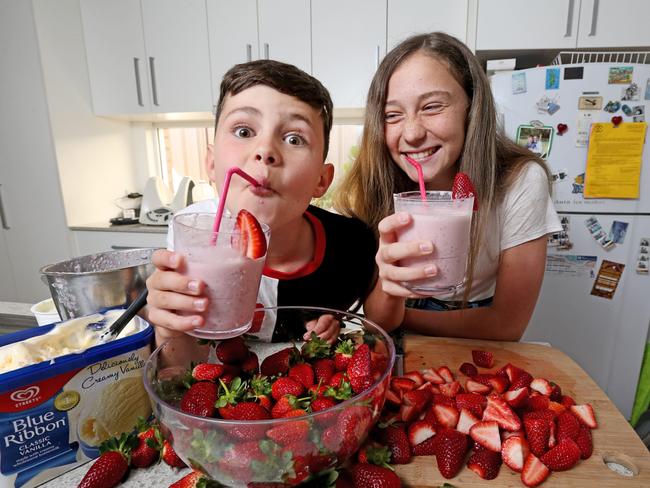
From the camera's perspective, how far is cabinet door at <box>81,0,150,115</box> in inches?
112

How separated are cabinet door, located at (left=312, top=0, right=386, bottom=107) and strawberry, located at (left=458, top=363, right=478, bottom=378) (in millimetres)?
2186

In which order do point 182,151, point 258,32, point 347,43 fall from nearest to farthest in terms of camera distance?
point 347,43, point 258,32, point 182,151

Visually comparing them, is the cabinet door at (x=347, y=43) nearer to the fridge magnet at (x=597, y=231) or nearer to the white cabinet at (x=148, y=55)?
the white cabinet at (x=148, y=55)

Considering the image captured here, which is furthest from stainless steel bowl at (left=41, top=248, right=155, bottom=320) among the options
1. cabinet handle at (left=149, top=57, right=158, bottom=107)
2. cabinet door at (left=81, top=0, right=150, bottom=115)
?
cabinet door at (left=81, top=0, right=150, bottom=115)

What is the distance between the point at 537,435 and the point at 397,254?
1.20ft

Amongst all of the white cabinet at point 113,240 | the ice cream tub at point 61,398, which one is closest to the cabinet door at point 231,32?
the white cabinet at point 113,240

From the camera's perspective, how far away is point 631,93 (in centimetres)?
192

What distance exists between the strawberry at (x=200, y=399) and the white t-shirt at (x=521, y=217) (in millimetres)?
881

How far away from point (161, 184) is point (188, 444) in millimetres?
2857

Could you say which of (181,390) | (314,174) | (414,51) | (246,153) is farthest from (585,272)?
(181,390)

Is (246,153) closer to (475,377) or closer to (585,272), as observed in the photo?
(475,377)

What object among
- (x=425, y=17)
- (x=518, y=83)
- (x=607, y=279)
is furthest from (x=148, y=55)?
(x=607, y=279)

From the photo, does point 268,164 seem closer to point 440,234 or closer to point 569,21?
point 440,234

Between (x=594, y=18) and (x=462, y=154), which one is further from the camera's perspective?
(x=594, y=18)
